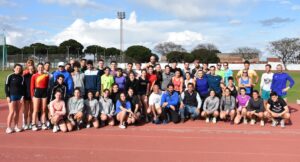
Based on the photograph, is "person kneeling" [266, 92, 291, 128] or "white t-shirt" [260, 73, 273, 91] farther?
"white t-shirt" [260, 73, 273, 91]

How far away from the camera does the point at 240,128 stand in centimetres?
895

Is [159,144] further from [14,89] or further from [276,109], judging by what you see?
[276,109]

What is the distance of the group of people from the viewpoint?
27.5ft

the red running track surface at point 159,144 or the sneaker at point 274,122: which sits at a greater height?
the sneaker at point 274,122

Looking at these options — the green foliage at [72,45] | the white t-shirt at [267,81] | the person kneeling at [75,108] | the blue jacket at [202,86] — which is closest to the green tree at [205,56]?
the green foliage at [72,45]

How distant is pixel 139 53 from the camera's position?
255ft

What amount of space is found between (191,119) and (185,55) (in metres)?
71.3

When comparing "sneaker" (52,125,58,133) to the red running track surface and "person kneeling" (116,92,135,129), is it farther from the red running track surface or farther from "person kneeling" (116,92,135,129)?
"person kneeling" (116,92,135,129)

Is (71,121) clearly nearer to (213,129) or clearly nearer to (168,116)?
(168,116)

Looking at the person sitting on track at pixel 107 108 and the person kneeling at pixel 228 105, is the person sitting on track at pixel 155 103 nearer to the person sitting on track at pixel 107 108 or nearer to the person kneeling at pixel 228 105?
the person sitting on track at pixel 107 108

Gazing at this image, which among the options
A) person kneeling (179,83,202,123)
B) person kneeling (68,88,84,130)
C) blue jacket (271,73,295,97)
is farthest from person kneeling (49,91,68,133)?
blue jacket (271,73,295,97)

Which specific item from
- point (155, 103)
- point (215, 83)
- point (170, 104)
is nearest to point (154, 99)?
point (155, 103)

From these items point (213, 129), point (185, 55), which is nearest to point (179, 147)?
point (213, 129)

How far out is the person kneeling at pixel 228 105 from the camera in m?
9.56
